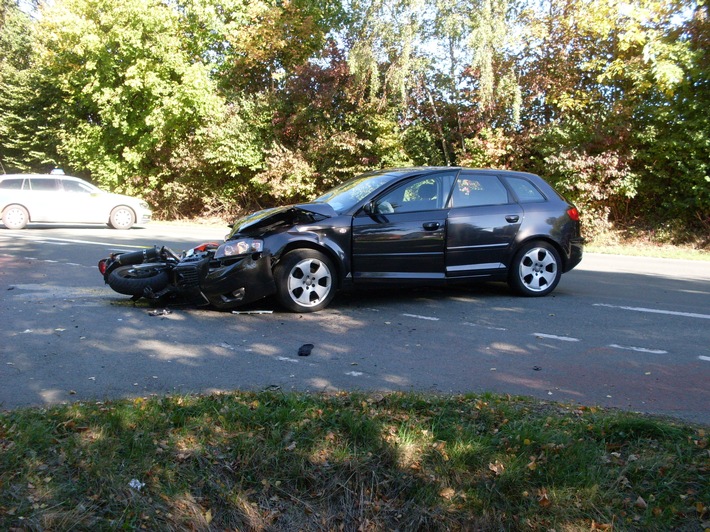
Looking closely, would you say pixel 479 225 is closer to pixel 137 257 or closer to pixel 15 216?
pixel 137 257

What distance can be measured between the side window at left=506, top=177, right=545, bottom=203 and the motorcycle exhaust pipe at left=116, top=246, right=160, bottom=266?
458 cm

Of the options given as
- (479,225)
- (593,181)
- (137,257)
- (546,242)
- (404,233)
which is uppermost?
(593,181)

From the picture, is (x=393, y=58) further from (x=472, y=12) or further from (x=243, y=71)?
A: (x=243, y=71)

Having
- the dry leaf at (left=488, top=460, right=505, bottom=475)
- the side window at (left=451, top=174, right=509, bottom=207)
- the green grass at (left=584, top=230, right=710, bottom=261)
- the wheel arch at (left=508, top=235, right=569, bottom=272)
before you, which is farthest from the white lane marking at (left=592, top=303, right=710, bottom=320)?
the green grass at (left=584, top=230, right=710, bottom=261)

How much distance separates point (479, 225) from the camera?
28.3 feet

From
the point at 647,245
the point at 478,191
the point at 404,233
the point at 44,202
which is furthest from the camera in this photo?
the point at 44,202

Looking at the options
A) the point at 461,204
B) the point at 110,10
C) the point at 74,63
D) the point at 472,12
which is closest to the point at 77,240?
the point at 461,204

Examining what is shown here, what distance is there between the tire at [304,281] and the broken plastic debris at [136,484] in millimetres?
4244

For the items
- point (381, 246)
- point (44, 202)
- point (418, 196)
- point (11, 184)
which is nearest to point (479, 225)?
point (418, 196)

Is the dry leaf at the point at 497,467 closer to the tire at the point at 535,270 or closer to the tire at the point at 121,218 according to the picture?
the tire at the point at 535,270

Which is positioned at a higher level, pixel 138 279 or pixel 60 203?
pixel 60 203

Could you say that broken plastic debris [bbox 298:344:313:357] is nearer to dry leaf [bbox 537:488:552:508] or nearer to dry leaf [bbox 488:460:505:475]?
dry leaf [bbox 488:460:505:475]

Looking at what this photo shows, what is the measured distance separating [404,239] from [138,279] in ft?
10.1

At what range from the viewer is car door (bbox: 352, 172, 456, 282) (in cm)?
814
